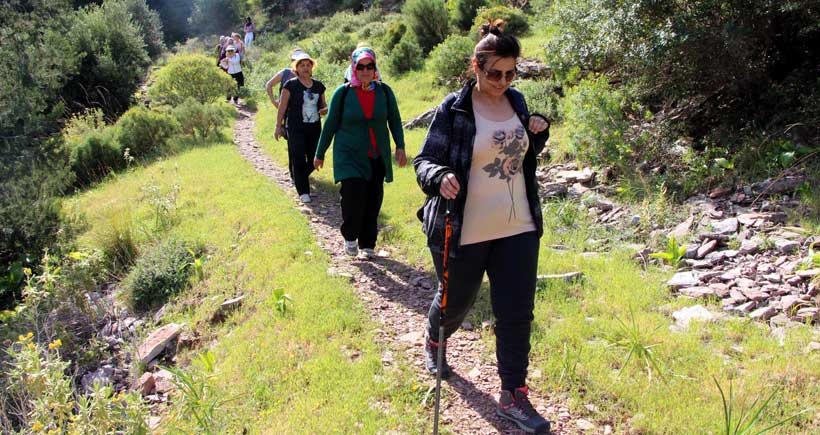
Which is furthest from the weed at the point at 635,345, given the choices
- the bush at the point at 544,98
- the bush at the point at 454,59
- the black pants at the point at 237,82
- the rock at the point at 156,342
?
the black pants at the point at 237,82

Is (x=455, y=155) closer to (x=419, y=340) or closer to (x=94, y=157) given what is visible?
(x=419, y=340)

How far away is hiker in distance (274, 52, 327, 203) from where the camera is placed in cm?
789

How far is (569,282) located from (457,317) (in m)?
1.83

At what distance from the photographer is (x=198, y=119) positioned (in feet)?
46.1

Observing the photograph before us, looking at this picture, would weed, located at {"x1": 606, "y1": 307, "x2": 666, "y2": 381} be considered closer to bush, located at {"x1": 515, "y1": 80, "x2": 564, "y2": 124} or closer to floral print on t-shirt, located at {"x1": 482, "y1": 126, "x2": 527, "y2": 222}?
floral print on t-shirt, located at {"x1": 482, "y1": 126, "x2": 527, "y2": 222}

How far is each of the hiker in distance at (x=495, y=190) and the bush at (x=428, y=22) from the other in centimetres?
1627

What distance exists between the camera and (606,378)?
12.8 feet

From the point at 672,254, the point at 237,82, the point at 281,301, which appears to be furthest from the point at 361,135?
the point at 237,82

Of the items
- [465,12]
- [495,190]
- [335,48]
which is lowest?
[495,190]

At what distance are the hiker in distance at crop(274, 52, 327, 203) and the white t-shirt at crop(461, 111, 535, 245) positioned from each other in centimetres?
501

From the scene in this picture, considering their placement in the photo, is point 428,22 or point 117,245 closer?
point 117,245

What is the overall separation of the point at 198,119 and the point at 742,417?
1306 cm

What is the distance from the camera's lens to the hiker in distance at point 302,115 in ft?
25.9

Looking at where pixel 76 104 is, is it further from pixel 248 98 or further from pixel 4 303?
pixel 4 303
